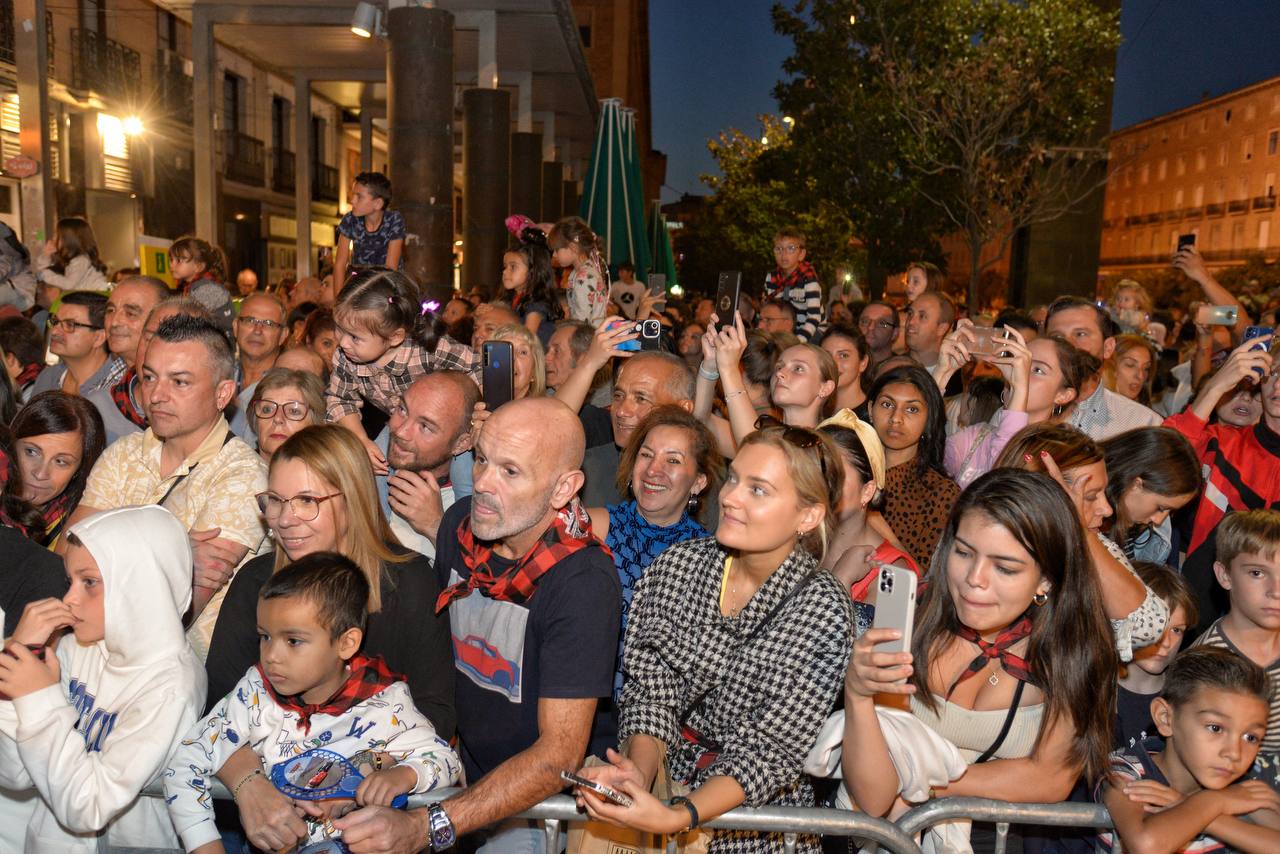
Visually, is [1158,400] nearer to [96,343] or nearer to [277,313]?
[277,313]

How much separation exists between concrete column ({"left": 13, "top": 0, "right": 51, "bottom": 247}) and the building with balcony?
221ft

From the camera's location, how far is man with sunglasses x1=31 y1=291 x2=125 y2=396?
5879 mm

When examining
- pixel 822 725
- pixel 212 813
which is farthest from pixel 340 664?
pixel 822 725

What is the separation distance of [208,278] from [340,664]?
554 centimetres

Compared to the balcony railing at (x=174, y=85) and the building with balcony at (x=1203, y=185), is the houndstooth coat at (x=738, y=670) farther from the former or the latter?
the building with balcony at (x=1203, y=185)

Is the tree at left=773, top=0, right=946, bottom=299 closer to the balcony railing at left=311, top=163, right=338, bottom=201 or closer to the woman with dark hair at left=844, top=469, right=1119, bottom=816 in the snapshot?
the woman with dark hair at left=844, top=469, right=1119, bottom=816

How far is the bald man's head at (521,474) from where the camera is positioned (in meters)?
3.17

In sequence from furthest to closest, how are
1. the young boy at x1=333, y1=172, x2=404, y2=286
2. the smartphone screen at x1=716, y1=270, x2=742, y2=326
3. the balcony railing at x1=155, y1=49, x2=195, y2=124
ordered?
the balcony railing at x1=155, y1=49, x2=195, y2=124, the young boy at x1=333, y1=172, x2=404, y2=286, the smartphone screen at x1=716, y1=270, x2=742, y2=326

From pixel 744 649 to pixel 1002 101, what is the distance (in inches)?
613

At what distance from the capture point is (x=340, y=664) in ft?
9.94

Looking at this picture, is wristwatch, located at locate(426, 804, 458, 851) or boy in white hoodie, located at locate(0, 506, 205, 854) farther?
boy in white hoodie, located at locate(0, 506, 205, 854)

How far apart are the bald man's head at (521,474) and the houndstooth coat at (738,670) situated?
1.30ft

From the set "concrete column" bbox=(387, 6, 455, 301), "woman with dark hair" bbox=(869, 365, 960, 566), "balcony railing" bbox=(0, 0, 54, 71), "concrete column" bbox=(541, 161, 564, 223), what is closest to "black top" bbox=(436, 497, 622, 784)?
"woman with dark hair" bbox=(869, 365, 960, 566)

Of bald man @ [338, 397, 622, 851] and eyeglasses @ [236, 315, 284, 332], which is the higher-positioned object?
eyeglasses @ [236, 315, 284, 332]
